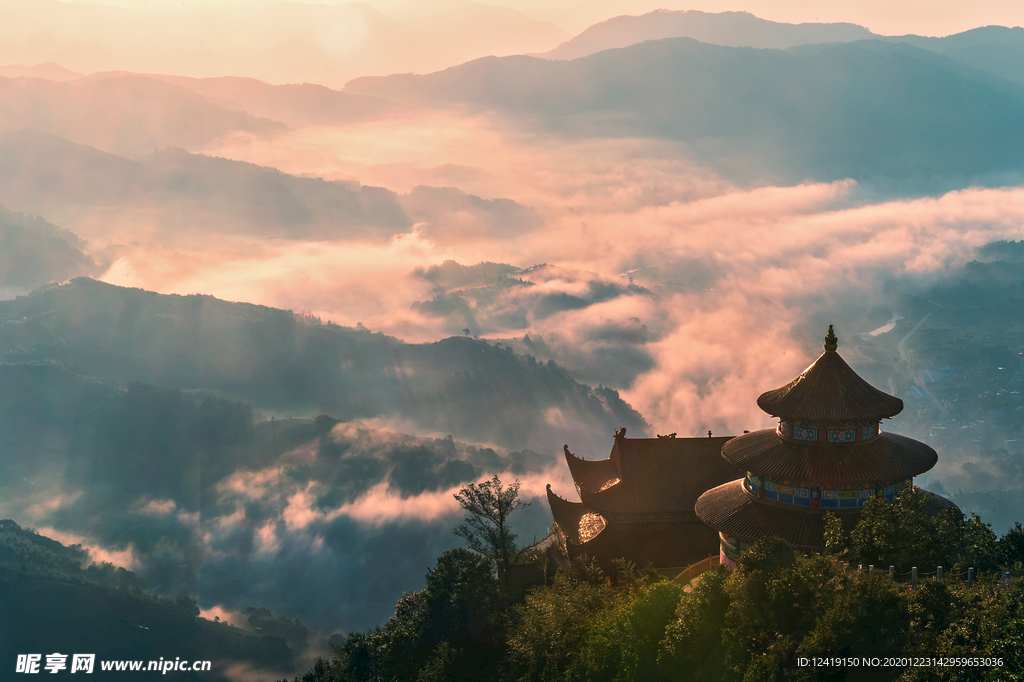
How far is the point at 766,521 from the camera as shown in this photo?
4003cm

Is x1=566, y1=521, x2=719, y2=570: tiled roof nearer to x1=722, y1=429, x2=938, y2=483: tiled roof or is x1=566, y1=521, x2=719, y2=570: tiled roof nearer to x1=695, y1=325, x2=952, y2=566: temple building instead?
x1=695, y1=325, x2=952, y2=566: temple building

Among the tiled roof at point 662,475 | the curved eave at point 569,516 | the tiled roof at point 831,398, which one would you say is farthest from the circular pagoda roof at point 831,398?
the curved eave at point 569,516

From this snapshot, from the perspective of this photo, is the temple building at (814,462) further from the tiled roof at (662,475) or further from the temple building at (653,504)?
the tiled roof at (662,475)

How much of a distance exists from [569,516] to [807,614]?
113ft

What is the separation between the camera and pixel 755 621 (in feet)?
101

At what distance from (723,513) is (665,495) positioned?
14.2m

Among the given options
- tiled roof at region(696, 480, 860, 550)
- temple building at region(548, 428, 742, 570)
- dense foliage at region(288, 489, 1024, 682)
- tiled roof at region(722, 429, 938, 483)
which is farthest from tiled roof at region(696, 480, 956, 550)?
temple building at region(548, 428, 742, 570)

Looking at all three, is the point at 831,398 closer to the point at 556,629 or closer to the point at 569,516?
the point at 556,629

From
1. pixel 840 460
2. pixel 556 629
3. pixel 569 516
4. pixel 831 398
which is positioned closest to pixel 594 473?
pixel 569 516

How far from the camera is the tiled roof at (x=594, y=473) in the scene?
60.1 metres

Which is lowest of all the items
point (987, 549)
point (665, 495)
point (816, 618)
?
point (816, 618)

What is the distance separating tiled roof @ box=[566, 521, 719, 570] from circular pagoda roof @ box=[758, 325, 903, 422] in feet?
53.3

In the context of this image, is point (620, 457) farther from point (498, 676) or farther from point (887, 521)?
point (887, 521)

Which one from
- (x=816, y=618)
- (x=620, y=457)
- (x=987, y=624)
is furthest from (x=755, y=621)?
(x=620, y=457)
